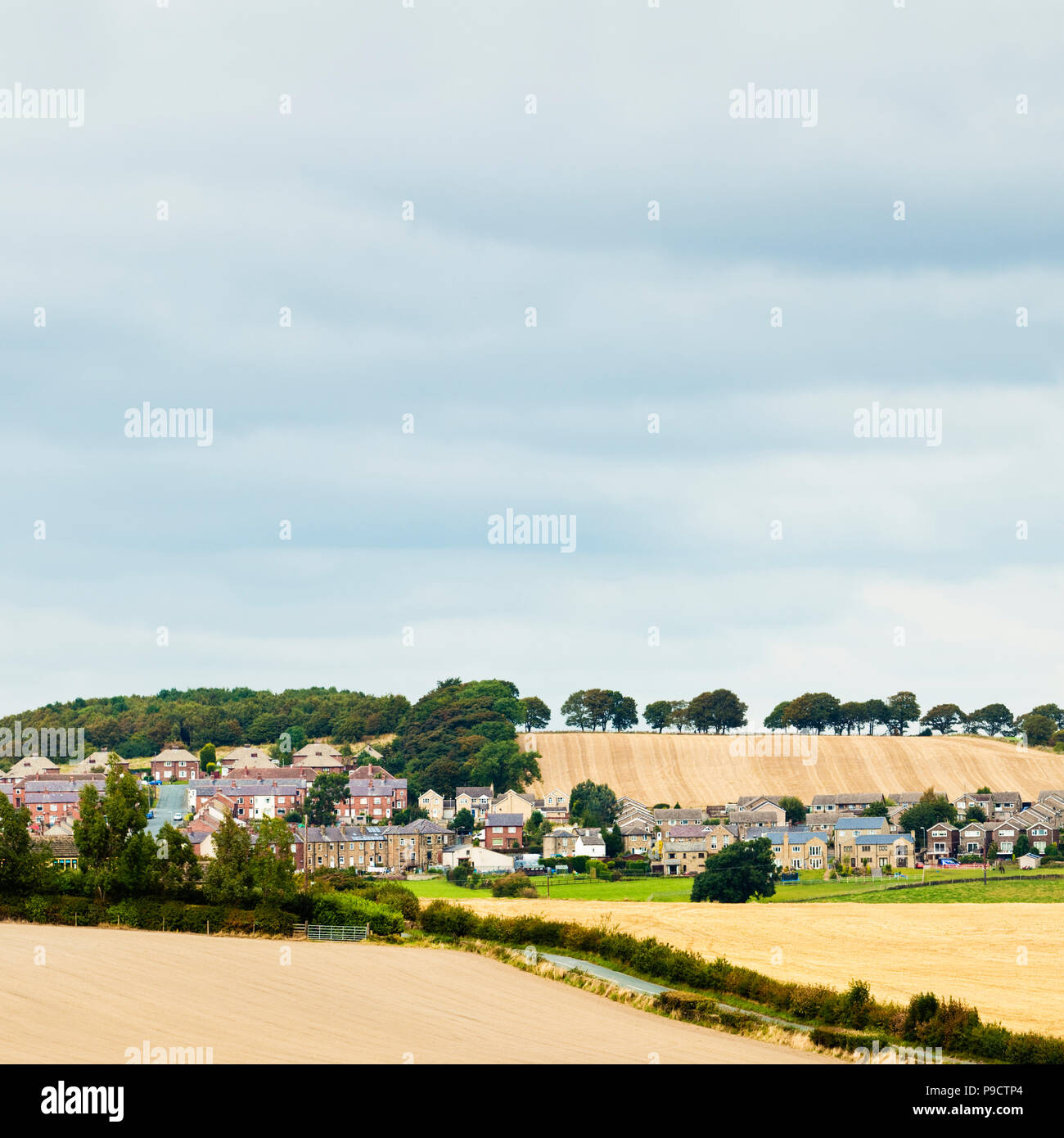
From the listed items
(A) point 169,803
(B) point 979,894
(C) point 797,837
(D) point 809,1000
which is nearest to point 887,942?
(D) point 809,1000

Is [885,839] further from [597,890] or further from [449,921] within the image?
[449,921]

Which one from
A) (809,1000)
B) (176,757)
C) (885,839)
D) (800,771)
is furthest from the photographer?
(176,757)

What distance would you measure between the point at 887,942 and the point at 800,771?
122 m

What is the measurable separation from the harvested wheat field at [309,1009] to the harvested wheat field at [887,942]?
10.9m

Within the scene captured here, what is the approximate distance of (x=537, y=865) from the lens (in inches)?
4811

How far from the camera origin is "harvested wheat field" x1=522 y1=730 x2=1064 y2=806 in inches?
7087

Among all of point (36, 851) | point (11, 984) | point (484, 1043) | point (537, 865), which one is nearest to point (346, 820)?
point (537, 865)

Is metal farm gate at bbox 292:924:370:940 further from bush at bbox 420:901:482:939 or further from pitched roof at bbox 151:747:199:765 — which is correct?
pitched roof at bbox 151:747:199:765

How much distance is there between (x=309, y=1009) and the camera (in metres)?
42.8

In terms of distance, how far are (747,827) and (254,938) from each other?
87951 millimetres

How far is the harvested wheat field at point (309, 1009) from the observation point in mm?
35625

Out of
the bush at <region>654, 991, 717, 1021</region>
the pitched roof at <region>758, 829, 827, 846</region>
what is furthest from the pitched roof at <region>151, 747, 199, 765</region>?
the bush at <region>654, 991, 717, 1021</region>
